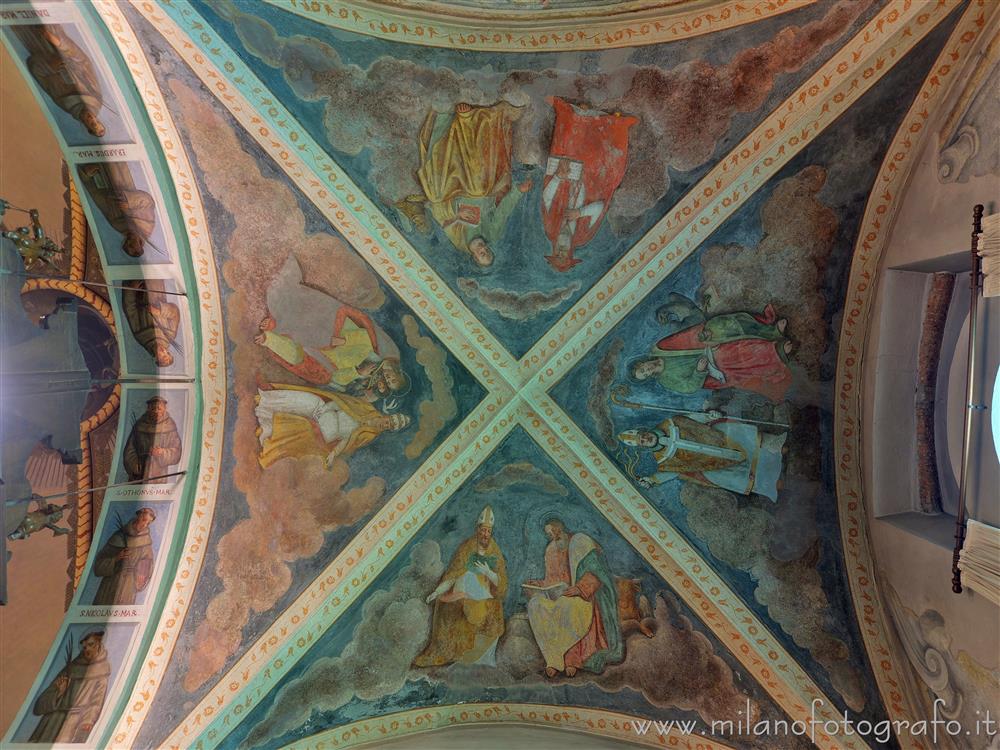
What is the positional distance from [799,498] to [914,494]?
98cm

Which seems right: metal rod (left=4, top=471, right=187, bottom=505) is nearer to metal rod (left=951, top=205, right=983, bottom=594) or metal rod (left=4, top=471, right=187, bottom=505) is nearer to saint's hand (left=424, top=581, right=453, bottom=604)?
saint's hand (left=424, top=581, right=453, bottom=604)

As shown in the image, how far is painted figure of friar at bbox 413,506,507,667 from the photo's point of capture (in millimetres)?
6457

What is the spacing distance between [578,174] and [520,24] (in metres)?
1.41

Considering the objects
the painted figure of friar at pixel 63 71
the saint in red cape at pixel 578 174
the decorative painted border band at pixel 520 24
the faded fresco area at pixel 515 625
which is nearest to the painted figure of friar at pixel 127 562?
the faded fresco area at pixel 515 625

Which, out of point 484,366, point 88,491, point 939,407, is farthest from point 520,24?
point 88,491

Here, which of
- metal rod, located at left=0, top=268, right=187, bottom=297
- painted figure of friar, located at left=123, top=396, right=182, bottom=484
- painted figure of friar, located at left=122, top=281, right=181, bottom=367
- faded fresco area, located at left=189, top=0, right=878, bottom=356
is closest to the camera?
metal rod, located at left=0, top=268, right=187, bottom=297

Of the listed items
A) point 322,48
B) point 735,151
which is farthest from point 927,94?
point 322,48

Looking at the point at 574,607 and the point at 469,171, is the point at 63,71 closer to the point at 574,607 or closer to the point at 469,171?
the point at 469,171

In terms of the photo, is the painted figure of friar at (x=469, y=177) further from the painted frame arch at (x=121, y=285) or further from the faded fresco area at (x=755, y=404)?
the painted frame arch at (x=121, y=285)

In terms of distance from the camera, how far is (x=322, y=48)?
5.39 meters

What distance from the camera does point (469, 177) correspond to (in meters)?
5.97

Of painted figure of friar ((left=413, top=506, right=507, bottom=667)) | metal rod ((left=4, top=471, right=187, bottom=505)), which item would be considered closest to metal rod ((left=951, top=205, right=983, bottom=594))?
painted figure of friar ((left=413, top=506, right=507, bottom=667))

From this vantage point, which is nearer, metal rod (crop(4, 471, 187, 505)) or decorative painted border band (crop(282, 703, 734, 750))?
metal rod (crop(4, 471, 187, 505))

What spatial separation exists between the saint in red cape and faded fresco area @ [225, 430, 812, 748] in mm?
2182
